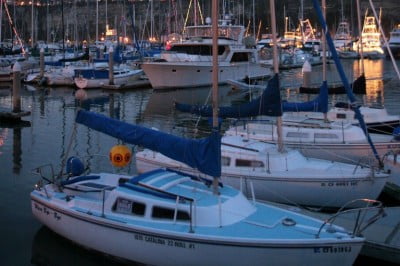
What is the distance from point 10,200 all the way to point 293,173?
311 inches

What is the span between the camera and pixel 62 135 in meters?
25.7

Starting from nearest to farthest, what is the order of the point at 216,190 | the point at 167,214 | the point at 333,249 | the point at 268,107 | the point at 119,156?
the point at 333,249, the point at 167,214, the point at 216,190, the point at 119,156, the point at 268,107

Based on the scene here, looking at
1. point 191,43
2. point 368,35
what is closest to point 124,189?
point 191,43

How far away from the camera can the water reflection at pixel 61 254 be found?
11500mm

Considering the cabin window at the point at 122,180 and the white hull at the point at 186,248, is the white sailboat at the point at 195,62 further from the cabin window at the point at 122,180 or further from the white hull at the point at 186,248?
the white hull at the point at 186,248


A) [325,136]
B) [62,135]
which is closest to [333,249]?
[325,136]

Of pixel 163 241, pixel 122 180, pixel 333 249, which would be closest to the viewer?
pixel 333 249

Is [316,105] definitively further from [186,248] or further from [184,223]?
[186,248]

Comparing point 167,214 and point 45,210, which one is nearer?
point 167,214

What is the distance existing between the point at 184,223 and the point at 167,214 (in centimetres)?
42

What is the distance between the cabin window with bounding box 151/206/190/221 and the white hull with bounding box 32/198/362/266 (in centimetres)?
48

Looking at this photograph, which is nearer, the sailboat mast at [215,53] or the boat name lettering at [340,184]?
the sailboat mast at [215,53]

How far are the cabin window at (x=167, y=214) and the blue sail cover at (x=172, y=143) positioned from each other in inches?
42.3

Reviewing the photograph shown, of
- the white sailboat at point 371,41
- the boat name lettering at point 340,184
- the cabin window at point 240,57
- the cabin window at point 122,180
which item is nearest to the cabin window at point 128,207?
the cabin window at point 122,180
